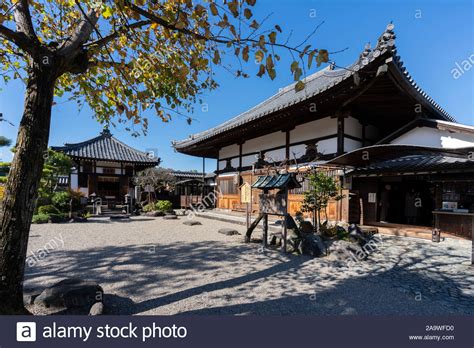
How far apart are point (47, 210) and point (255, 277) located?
12927 millimetres

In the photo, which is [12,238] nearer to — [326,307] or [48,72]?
[48,72]

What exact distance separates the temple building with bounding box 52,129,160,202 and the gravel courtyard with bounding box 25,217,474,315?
12896 mm

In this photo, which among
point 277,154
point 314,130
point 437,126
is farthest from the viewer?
point 277,154

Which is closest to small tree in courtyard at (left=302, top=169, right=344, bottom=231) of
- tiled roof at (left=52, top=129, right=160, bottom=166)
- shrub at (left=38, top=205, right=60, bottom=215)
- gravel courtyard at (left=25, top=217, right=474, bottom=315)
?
gravel courtyard at (left=25, top=217, right=474, bottom=315)

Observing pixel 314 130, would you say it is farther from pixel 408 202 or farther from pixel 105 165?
pixel 105 165

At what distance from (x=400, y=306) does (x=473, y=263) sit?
3.59 meters

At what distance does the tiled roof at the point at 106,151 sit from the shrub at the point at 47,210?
6.55 metres

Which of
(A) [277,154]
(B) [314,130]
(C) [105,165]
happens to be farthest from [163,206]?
(B) [314,130]

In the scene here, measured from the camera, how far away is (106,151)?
20672 mm

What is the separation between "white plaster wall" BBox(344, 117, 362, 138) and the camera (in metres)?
9.76

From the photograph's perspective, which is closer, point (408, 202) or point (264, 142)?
point (408, 202)

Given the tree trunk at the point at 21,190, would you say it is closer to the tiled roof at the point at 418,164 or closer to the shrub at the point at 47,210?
the tiled roof at the point at 418,164

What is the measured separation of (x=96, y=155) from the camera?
1931 cm

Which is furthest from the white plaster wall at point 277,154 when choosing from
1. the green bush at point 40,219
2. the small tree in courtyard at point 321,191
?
the green bush at point 40,219
